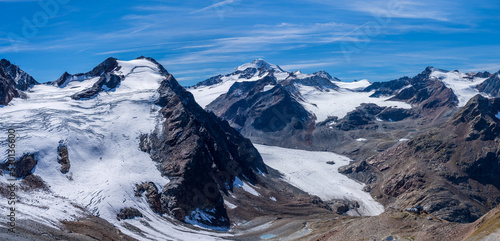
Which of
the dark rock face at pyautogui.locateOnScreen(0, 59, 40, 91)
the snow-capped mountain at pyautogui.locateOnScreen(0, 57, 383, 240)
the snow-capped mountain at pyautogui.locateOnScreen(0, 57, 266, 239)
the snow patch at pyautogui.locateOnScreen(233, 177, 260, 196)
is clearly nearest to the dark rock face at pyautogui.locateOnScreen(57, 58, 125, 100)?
the snow-capped mountain at pyautogui.locateOnScreen(0, 57, 383, 240)

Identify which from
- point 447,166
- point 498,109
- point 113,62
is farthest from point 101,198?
point 498,109

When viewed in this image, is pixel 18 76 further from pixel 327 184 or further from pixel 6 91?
pixel 327 184

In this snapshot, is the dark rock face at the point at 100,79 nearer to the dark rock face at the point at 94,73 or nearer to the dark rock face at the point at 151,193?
the dark rock face at the point at 94,73

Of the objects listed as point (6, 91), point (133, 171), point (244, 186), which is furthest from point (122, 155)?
point (6, 91)

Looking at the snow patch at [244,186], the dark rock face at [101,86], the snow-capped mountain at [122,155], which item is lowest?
the snow patch at [244,186]

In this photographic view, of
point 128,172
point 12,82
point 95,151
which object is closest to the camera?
point 128,172

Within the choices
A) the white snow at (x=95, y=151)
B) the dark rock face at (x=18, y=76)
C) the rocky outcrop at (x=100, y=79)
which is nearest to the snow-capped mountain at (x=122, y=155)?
the white snow at (x=95, y=151)

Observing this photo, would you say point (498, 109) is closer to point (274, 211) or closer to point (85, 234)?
point (274, 211)
